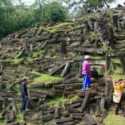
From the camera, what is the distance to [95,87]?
20.2 meters

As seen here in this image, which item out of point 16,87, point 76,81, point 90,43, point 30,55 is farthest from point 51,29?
point 76,81

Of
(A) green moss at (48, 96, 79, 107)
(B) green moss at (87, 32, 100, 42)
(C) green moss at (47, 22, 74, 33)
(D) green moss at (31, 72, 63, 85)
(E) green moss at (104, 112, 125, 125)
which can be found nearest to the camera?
(E) green moss at (104, 112, 125, 125)

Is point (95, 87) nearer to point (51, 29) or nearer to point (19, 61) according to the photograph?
point (19, 61)

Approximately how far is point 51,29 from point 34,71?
285 inches

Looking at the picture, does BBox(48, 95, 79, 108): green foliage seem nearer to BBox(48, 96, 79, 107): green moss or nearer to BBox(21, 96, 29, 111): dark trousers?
BBox(48, 96, 79, 107): green moss

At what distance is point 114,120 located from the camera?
18.2 metres

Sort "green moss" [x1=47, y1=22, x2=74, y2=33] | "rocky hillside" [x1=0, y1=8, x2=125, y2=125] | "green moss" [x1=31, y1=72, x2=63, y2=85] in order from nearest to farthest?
"rocky hillside" [x1=0, y1=8, x2=125, y2=125] < "green moss" [x1=31, y1=72, x2=63, y2=85] < "green moss" [x1=47, y1=22, x2=74, y2=33]

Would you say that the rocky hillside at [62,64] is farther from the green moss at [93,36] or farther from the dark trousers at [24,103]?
the dark trousers at [24,103]

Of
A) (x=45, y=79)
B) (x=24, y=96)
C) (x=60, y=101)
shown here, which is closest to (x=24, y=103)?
(x=24, y=96)

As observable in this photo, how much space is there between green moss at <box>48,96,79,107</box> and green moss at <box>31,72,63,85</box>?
1.33 m

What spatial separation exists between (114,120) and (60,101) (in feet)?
11.7

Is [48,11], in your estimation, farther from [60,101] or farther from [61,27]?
[60,101]

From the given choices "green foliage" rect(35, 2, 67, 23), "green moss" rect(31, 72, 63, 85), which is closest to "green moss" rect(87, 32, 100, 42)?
"green moss" rect(31, 72, 63, 85)

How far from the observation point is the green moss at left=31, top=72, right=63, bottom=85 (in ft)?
74.9
